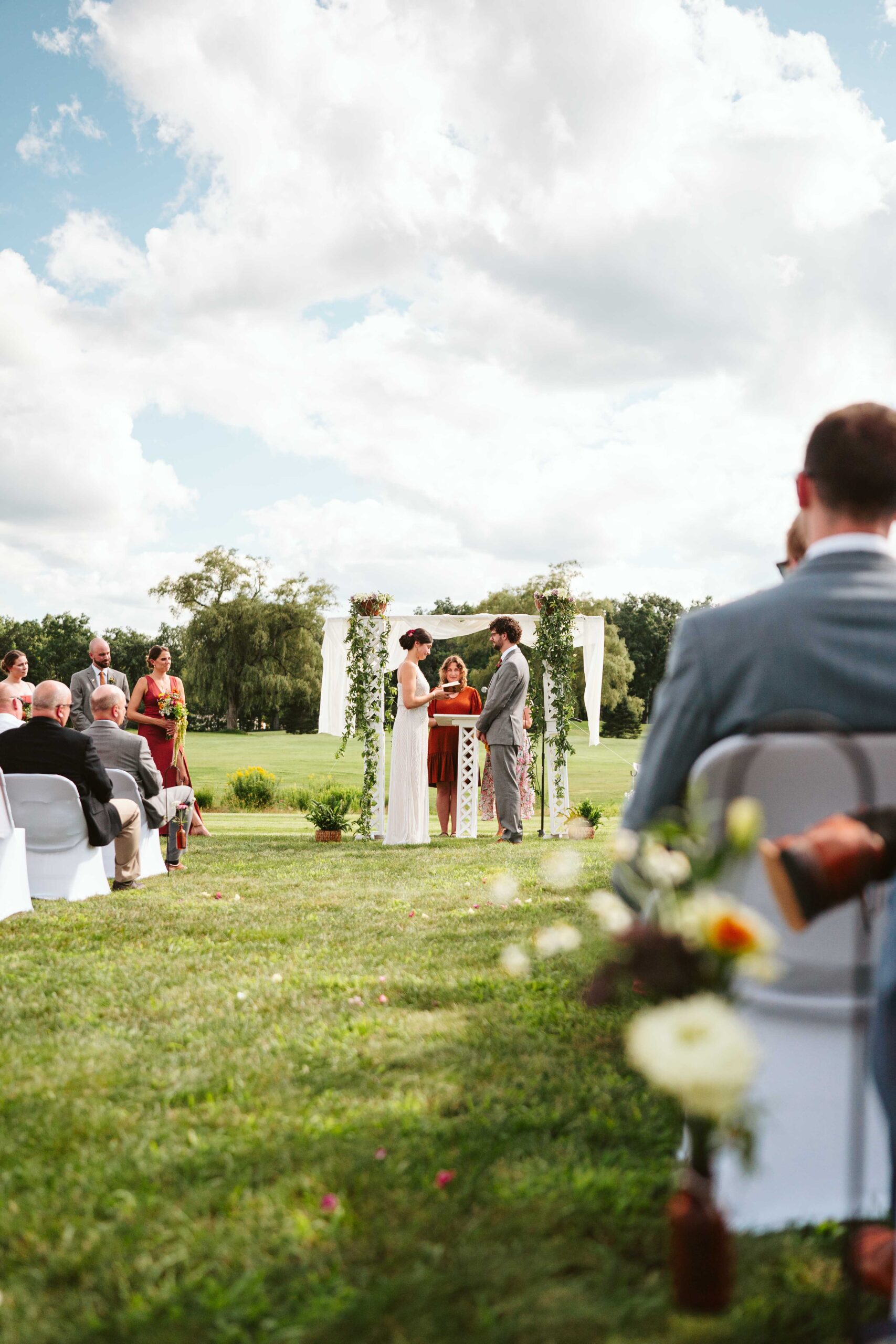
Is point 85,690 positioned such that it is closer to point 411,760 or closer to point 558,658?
point 411,760

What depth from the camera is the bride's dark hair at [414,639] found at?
10.1 m

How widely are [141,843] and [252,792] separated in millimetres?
11275

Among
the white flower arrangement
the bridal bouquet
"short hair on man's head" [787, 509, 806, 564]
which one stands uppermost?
"short hair on man's head" [787, 509, 806, 564]

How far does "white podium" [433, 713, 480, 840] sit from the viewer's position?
1116 cm

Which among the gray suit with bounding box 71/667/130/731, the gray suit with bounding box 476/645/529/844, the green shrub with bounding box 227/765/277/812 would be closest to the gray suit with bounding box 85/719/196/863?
the gray suit with bounding box 71/667/130/731

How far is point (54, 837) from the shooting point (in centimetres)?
625

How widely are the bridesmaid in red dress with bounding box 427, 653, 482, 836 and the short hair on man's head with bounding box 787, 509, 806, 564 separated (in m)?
7.54

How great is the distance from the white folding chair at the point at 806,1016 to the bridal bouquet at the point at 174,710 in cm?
750

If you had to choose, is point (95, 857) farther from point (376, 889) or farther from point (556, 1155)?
point (556, 1155)

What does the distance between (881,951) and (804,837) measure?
388mm

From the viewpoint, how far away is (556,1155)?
2395 millimetres

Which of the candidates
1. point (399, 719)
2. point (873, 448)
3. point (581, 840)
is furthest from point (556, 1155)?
point (581, 840)

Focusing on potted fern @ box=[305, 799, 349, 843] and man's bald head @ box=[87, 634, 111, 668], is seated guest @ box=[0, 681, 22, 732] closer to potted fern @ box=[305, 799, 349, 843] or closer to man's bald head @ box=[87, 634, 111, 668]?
man's bald head @ box=[87, 634, 111, 668]

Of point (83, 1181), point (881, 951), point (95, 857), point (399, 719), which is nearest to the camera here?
point (881, 951)
